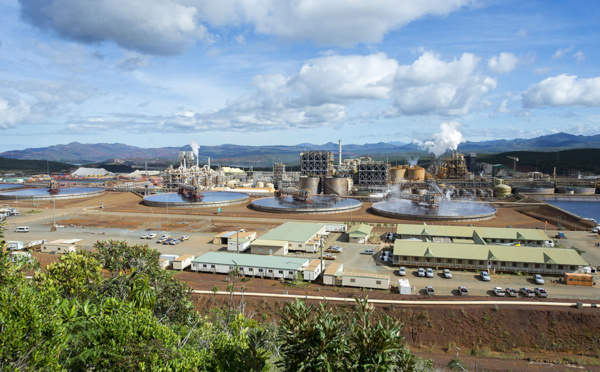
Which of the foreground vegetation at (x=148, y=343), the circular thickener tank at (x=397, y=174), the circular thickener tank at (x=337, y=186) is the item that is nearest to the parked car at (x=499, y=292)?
the foreground vegetation at (x=148, y=343)

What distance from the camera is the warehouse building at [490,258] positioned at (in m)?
27.5

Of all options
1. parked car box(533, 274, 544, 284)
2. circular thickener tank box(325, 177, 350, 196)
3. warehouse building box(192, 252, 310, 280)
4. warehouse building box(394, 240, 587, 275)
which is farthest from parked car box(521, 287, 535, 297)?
circular thickener tank box(325, 177, 350, 196)

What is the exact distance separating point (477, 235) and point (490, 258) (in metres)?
8.60

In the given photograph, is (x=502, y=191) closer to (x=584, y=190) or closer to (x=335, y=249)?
(x=584, y=190)

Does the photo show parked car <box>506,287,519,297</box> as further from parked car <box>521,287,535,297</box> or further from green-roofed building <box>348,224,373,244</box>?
green-roofed building <box>348,224,373,244</box>

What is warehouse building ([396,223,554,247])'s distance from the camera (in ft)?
117

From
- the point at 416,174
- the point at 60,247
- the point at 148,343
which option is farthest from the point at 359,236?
the point at 416,174

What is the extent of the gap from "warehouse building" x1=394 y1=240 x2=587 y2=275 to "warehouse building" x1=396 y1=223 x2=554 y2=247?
5.32m

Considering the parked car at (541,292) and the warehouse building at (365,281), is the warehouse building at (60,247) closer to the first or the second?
the warehouse building at (365,281)

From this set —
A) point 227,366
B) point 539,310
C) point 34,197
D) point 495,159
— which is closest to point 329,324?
point 227,366

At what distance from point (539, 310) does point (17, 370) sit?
23215mm

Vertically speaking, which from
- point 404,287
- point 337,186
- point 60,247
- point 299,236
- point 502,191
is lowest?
point 404,287

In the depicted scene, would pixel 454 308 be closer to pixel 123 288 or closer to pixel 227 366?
pixel 227 366

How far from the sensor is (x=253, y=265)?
90.0 feet
